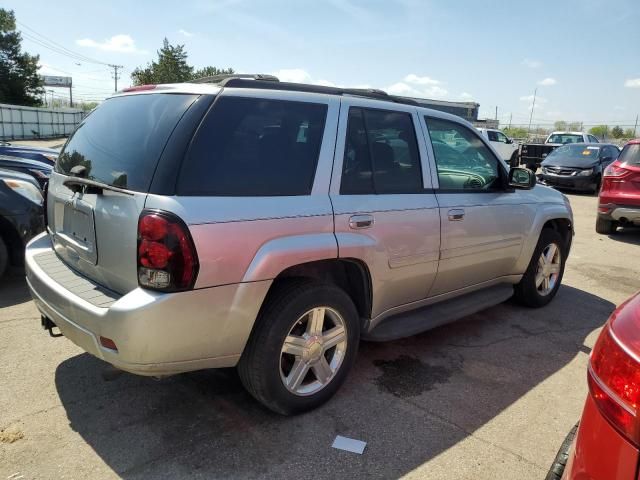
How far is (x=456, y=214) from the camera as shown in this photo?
3674mm

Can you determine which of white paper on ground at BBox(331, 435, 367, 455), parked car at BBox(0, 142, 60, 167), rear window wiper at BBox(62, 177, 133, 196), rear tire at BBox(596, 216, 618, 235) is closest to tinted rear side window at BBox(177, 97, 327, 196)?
rear window wiper at BBox(62, 177, 133, 196)

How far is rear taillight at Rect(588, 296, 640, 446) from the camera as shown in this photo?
1371 mm

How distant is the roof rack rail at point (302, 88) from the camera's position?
2.76 m

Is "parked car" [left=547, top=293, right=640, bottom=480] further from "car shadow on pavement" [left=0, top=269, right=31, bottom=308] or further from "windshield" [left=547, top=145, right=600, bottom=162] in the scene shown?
"windshield" [left=547, top=145, right=600, bottom=162]

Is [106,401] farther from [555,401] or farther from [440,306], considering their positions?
[555,401]

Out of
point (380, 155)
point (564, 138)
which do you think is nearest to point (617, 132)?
point (564, 138)

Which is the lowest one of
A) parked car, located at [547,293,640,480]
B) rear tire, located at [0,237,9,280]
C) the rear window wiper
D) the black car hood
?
rear tire, located at [0,237,9,280]

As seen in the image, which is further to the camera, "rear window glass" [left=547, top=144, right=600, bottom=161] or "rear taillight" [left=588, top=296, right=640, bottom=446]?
"rear window glass" [left=547, top=144, right=600, bottom=161]

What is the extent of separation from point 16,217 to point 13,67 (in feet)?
176

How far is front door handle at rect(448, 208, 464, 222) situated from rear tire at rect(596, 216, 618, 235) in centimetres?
650

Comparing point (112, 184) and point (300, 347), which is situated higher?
point (112, 184)

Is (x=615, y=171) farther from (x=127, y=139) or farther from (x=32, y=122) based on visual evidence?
(x=32, y=122)

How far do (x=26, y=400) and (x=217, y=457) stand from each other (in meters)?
1.34

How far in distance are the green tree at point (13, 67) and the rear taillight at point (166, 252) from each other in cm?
5456
